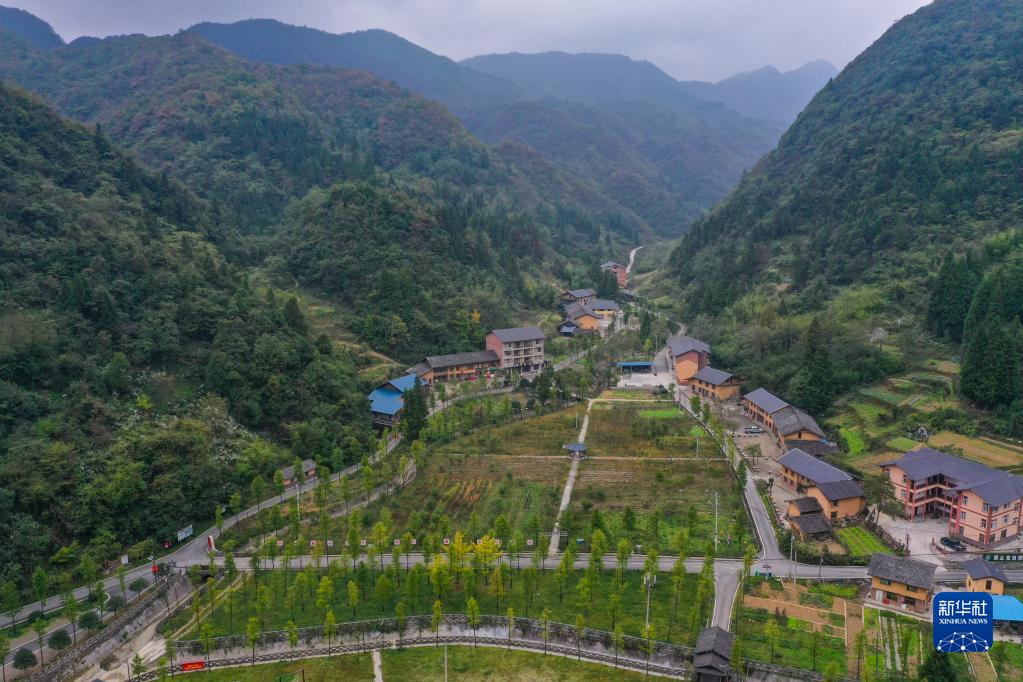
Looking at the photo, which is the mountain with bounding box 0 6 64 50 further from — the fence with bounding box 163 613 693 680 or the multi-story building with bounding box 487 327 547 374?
the fence with bounding box 163 613 693 680

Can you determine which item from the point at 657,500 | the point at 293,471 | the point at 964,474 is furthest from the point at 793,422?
the point at 293,471

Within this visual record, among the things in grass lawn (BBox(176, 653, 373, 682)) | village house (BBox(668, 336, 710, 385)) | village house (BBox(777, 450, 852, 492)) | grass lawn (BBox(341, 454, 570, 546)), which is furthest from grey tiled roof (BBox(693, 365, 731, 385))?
grass lawn (BBox(176, 653, 373, 682))

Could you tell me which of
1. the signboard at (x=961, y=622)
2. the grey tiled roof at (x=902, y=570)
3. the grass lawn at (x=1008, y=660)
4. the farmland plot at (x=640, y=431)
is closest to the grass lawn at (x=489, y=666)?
the signboard at (x=961, y=622)

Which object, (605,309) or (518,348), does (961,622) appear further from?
(605,309)

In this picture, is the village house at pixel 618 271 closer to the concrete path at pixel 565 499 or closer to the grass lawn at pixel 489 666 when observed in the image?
the concrete path at pixel 565 499

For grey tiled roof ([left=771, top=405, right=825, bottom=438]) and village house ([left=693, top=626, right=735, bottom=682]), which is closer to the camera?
village house ([left=693, top=626, right=735, bottom=682])

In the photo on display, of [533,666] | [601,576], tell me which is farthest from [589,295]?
[533,666]

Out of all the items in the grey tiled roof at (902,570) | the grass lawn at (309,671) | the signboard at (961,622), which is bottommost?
the grass lawn at (309,671)
